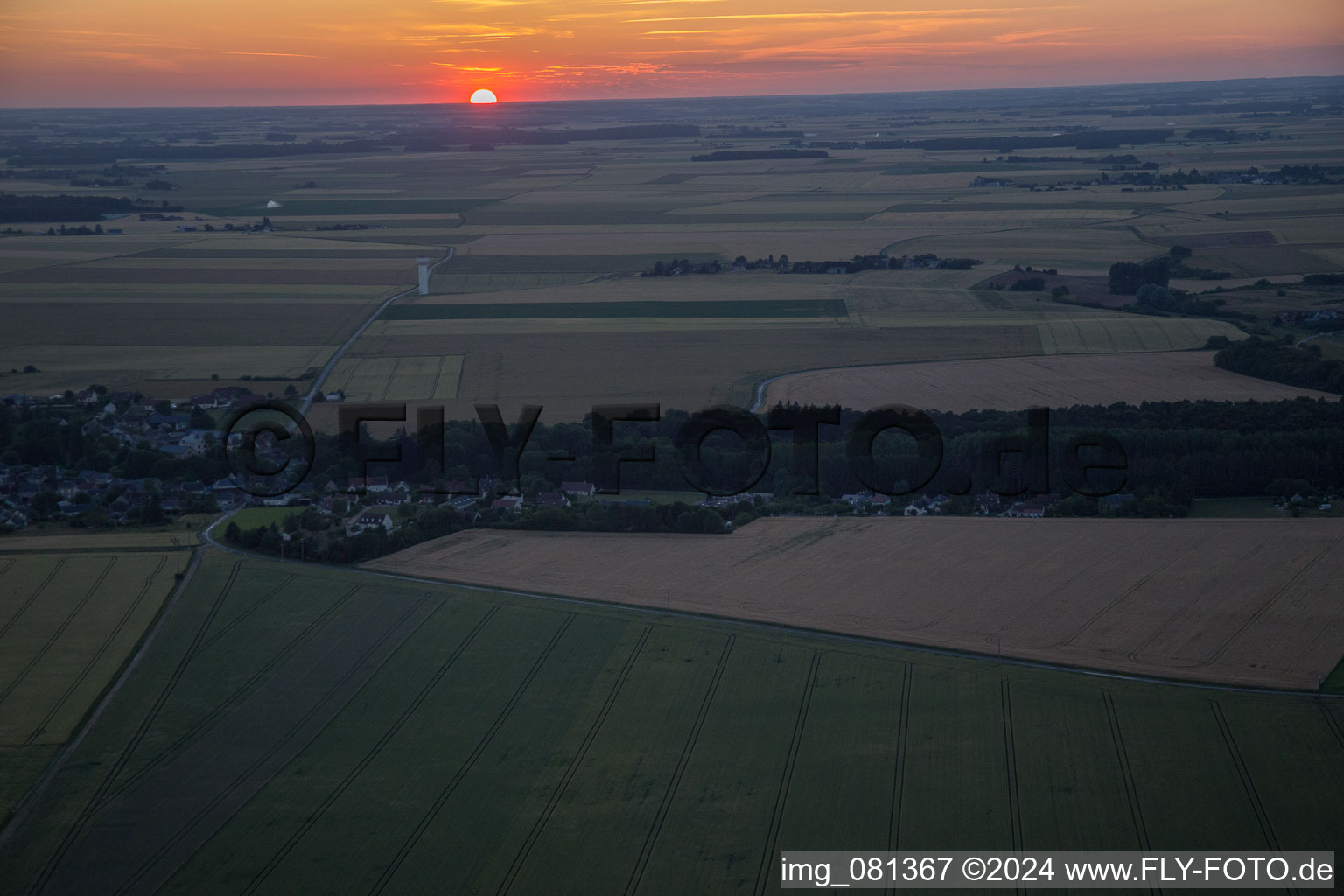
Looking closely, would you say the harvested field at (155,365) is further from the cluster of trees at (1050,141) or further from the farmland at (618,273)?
the cluster of trees at (1050,141)

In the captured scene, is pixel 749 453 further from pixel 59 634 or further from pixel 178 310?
pixel 178 310

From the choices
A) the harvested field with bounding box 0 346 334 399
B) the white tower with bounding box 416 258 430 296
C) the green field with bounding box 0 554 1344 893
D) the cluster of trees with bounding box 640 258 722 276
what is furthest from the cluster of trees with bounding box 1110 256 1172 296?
the green field with bounding box 0 554 1344 893

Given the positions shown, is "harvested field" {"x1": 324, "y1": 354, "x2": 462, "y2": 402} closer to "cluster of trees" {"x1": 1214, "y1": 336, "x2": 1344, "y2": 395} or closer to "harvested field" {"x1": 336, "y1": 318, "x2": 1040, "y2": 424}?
"harvested field" {"x1": 336, "y1": 318, "x2": 1040, "y2": 424}

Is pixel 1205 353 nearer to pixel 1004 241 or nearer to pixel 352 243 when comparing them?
pixel 1004 241

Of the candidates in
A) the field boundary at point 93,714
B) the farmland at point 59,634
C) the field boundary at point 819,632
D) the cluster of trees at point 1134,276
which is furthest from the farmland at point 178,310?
the cluster of trees at point 1134,276

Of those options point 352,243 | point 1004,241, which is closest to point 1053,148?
point 1004,241

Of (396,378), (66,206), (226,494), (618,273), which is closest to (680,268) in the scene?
(618,273)
